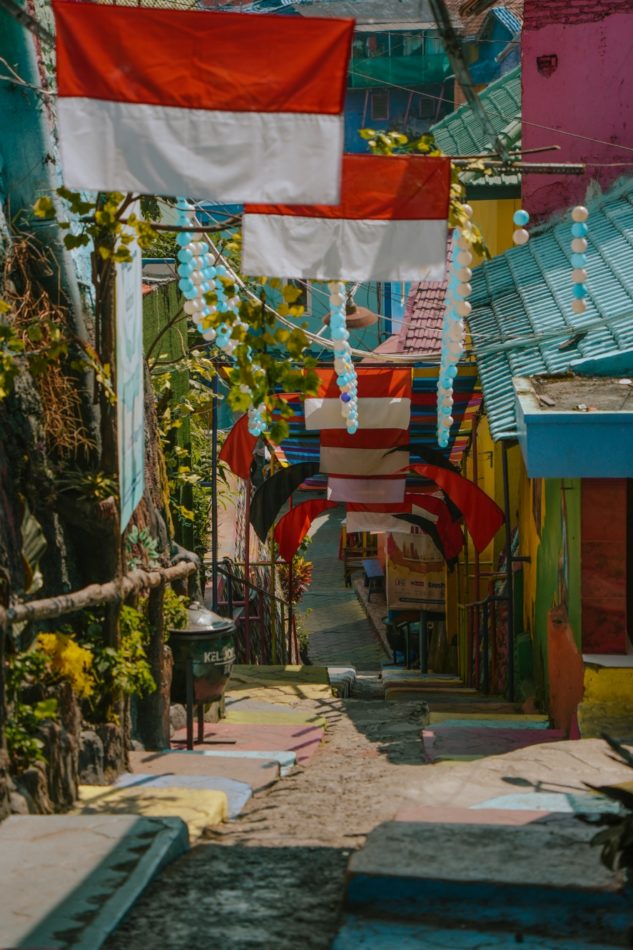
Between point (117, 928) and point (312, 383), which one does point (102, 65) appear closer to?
point (312, 383)

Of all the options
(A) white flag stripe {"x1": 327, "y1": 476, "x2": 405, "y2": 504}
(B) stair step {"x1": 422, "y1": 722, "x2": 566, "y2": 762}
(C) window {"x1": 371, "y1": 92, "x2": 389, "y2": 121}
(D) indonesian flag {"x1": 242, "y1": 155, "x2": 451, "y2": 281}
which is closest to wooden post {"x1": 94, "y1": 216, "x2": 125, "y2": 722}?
(D) indonesian flag {"x1": 242, "y1": 155, "x2": 451, "y2": 281}

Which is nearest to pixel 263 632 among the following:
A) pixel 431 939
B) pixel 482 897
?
pixel 482 897

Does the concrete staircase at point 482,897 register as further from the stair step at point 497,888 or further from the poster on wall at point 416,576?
the poster on wall at point 416,576

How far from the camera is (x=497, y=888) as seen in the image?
5.54 meters

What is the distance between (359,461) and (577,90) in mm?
6180

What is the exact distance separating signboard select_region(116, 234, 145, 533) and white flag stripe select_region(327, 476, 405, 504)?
24.0 ft

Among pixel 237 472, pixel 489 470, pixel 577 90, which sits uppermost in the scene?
pixel 577 90

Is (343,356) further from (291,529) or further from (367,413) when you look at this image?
(291,529)

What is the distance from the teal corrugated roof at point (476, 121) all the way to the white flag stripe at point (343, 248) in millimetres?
13872

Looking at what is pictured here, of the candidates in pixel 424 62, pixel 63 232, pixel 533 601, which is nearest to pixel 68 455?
pixel 63 232

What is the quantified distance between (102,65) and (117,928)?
4002 mm

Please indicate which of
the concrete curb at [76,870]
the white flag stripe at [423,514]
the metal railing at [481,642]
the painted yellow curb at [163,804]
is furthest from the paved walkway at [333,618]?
the concrete curb at [76,870]

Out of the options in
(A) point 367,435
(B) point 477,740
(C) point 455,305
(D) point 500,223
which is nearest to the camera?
(B) point 477,740

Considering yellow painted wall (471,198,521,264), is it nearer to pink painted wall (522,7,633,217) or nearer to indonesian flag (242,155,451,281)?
pink painted wall (522,7,633,217)
